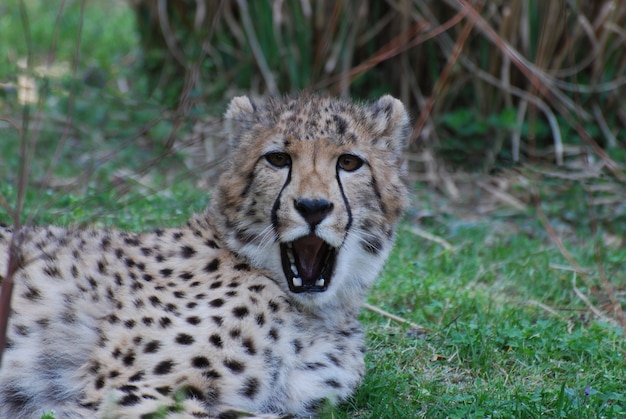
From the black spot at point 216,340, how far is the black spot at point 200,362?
Answer: 59mm

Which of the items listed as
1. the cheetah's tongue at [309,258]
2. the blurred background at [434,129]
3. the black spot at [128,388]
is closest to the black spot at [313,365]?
the cheetah's tongue at [309,258]


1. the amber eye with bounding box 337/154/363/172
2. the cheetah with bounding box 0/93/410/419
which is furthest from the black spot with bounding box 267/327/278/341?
the amber eye with bounding box 337/154/363/172

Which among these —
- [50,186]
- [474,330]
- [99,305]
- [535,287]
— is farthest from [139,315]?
[50,186]

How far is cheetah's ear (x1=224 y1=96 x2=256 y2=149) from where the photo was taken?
12.0 feet

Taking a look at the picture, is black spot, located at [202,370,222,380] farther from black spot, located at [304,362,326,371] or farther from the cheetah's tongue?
the cheetah's tongue

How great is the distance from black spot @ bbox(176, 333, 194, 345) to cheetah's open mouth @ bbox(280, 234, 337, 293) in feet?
1.42

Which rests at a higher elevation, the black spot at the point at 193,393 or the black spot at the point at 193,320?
the black spot at the point at 193,320

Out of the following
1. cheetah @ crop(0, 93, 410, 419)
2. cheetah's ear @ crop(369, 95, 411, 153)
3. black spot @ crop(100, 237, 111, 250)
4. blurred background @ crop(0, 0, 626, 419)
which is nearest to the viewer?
cheetah @ crop(0, 93, 410, 419)

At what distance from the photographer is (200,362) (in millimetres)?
2953

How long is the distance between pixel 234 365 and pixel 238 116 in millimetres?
1122

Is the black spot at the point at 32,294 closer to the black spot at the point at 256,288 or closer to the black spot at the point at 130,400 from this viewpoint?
the black spot at the point at 130,400

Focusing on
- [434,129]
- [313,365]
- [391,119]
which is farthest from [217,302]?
[434,129]

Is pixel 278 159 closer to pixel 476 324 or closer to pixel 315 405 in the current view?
pixel 315 405

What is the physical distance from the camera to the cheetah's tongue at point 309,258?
10.7ft
